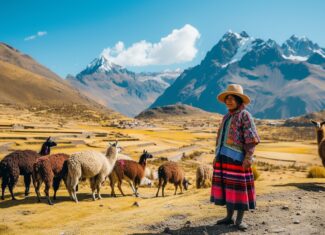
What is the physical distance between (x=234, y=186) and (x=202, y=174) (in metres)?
12.5

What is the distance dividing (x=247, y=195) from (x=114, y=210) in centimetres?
636

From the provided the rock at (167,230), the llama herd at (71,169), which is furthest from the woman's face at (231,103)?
the llama herd at (71,169)

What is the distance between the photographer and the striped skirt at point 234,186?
27.4ft

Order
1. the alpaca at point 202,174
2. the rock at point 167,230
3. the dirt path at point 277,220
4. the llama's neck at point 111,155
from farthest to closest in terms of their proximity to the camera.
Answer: the alpaca at point 202,174, the llama's neck at point 111,155, the rock at point 167,230, the dirt path at point 277,220

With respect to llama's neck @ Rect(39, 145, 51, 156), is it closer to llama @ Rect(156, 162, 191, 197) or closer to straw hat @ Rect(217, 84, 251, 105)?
llama @ Rect(156, 162, 191, 197)

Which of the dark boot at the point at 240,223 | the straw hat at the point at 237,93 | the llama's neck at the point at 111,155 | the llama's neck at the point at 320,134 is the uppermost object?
the straw hat at the point at 237,93

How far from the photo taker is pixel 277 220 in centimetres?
928

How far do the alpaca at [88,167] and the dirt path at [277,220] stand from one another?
18.8ft

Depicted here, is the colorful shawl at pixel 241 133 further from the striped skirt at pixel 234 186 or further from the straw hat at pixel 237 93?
the striped skirt at pixel 234 186

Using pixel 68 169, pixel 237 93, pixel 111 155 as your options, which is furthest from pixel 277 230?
A: pixel 111 155

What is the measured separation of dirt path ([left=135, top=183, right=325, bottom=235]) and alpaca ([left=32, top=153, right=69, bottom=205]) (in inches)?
243

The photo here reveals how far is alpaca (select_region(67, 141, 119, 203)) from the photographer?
48.5 ft

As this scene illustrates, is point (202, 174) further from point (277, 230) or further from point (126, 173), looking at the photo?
point (277, 230)

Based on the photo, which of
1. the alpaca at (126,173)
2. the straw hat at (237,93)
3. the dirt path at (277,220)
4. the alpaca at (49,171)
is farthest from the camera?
the alpaca at (126,173)
